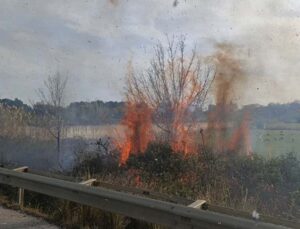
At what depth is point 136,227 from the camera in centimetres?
666

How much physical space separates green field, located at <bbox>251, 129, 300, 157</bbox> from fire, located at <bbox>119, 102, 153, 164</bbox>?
145 inches

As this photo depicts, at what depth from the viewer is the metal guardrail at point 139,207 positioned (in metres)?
4.69

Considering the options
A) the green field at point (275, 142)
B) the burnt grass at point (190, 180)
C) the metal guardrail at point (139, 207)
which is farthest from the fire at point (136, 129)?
the metal guardrail at point (139, 207)

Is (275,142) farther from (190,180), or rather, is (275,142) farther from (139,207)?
(139,207)

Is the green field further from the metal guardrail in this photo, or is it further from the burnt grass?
the metal guardrail

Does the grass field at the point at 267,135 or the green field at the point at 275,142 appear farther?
the grass field at the point at 267,135

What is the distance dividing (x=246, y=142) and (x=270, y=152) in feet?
6.23

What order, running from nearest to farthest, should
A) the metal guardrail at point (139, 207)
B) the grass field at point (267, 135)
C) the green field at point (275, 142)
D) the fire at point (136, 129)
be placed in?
the metal guardrail at point (139, 207) < the green field at point (275, 142) < the grass field at point (267, 135) < the fire at point (136, 129)

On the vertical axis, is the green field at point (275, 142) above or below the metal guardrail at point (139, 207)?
above

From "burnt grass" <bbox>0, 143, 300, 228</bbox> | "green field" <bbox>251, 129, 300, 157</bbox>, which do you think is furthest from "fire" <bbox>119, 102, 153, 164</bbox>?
"green field" <bbox>251, 129, 300, 157</bbox>

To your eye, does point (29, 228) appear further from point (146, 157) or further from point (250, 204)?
point (146, 157)

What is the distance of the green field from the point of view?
13382 mm

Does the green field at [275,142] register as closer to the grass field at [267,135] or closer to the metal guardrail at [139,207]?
the grass field at [267,135]

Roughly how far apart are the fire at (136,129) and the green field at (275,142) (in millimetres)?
3694
